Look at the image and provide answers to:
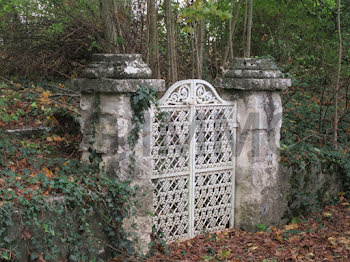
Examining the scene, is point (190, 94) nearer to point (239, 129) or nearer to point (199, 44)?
point (239, 129)

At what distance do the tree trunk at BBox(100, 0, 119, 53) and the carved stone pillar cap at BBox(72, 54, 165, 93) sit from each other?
1.08m

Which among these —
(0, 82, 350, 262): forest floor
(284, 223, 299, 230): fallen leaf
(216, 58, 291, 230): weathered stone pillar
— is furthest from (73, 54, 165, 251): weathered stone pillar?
(284, 223, 299, 230): fallen leaf

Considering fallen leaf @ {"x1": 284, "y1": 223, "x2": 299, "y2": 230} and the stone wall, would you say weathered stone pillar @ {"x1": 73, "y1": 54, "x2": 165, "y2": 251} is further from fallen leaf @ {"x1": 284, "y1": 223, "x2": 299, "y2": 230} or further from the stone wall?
fallen leaf @ {"x1": 284, "y1": 223, "x2": 299, "y2": 230}

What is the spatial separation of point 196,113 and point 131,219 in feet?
4.86

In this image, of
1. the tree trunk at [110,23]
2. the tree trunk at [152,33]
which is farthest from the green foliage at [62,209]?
the tree trunk at [152,33]

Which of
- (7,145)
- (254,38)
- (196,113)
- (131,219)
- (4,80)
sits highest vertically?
(254,38)

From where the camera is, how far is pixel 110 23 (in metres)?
5.63

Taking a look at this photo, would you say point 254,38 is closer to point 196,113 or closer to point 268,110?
point 268,110

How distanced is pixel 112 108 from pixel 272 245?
256cm

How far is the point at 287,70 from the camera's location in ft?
28.2

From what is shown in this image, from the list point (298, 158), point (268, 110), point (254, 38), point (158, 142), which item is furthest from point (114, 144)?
point (254, 38)

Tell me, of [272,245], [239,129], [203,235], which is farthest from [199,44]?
[272,245]

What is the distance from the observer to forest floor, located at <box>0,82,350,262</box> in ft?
15.7

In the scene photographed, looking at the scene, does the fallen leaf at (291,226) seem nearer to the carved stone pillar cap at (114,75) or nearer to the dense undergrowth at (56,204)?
the dense undergrowth at (56,204)
